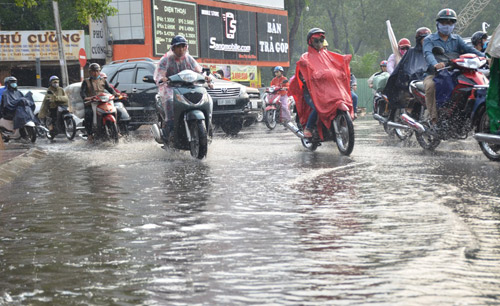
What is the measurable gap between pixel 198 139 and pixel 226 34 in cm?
3089

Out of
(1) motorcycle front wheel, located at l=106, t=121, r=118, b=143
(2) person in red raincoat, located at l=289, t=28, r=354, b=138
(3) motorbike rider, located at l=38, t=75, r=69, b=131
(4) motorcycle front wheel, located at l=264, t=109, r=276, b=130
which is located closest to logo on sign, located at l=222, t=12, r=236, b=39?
(4) motorcycle front wheel, located at l=264, t=109, r=276, b=130

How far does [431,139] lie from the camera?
12.1m

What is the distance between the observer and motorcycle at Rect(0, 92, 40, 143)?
19000 millimetres

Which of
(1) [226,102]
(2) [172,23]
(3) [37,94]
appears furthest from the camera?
(2) [172,23]

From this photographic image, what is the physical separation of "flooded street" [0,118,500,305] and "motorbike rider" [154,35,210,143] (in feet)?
7.05

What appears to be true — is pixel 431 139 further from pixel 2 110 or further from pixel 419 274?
pixel 2 110

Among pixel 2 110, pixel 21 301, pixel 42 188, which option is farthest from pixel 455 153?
pixel 2 110

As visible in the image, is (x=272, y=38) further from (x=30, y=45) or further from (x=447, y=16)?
(x=447, y=16)

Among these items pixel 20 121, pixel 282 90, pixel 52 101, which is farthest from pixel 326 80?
pixel 282 90

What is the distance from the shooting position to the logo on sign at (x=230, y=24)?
41656mm

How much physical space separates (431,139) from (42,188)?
6.01m

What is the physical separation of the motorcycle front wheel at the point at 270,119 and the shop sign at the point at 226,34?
55.9ft

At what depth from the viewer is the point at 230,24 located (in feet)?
138

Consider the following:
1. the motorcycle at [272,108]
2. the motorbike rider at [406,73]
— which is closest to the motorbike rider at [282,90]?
the motorcycle at [272,108]
